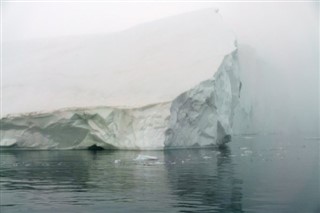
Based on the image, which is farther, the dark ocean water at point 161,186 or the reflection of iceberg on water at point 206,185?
the reflection of iceberg on water at point 206,185

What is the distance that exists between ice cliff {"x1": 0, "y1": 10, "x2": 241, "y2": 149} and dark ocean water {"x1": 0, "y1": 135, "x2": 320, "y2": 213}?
4.83m

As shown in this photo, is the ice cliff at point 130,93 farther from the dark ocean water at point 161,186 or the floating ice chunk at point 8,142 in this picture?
the dark ocean water at point 161,186

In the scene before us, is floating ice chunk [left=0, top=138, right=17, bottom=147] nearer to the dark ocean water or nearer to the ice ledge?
the ice ledge

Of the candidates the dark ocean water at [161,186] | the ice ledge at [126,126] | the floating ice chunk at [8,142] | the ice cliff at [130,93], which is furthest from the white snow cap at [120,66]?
the dark ocean water at [161,186]

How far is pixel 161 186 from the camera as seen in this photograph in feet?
31.2

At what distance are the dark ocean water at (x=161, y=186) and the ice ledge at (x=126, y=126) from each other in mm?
4332

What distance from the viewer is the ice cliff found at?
19609mm

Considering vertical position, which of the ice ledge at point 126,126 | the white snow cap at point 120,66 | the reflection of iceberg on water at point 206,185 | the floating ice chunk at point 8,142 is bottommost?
the reflection of iceberg on water at point 206,185

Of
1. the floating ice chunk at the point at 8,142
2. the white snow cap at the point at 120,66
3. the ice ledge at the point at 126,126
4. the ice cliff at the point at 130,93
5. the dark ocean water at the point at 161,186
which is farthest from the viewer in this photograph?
A: the white snow cap at the point at 120,66

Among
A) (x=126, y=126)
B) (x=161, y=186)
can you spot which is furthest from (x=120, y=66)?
(x=161, y=186)

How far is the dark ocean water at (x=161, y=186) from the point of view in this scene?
24.2 feet

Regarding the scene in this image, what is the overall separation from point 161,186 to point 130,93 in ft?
38.9

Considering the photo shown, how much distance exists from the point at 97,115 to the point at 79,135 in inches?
66.3

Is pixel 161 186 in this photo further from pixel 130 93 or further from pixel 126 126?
pixel 130 93
